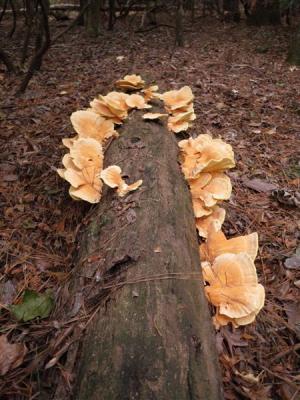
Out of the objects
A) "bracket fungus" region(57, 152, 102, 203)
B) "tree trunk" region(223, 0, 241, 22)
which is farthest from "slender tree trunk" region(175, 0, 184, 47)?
"bracket fungus" region(57, 152, 102, 203)

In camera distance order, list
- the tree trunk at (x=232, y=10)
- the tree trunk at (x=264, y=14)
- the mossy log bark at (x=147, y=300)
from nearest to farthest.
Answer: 1. the mossy log bark at (x=147, y=300)
2. the tree trunk at (x=264, y=14)
3. the tree trunk at (x=232, y=10)

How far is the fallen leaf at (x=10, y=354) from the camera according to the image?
1.75m

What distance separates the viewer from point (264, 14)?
10391 mm

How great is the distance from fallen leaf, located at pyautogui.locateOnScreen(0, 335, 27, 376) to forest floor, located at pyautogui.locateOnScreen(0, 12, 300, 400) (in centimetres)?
3

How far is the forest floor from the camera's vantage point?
192 cm

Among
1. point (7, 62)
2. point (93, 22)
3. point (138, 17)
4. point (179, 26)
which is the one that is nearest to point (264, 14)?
point (138, 17)

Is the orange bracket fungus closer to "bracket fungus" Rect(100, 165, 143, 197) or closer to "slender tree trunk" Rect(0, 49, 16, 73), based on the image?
"bracket fungus" Rect(100, 165, 143, 197)

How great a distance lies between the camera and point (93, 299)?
6.09 ft

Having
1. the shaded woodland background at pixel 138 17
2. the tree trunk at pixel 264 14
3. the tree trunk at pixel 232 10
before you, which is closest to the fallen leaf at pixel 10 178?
the shaded woodland background at pixel 138 17

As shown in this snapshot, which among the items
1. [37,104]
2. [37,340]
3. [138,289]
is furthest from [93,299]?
[37,104]

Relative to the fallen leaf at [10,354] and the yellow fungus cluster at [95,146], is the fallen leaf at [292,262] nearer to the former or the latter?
the yellow fungus cluster at [95,146]

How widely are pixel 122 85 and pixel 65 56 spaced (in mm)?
3909

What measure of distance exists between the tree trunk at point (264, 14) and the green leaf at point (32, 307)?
35.8ft

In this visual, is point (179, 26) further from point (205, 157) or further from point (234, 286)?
point (234, 286)
